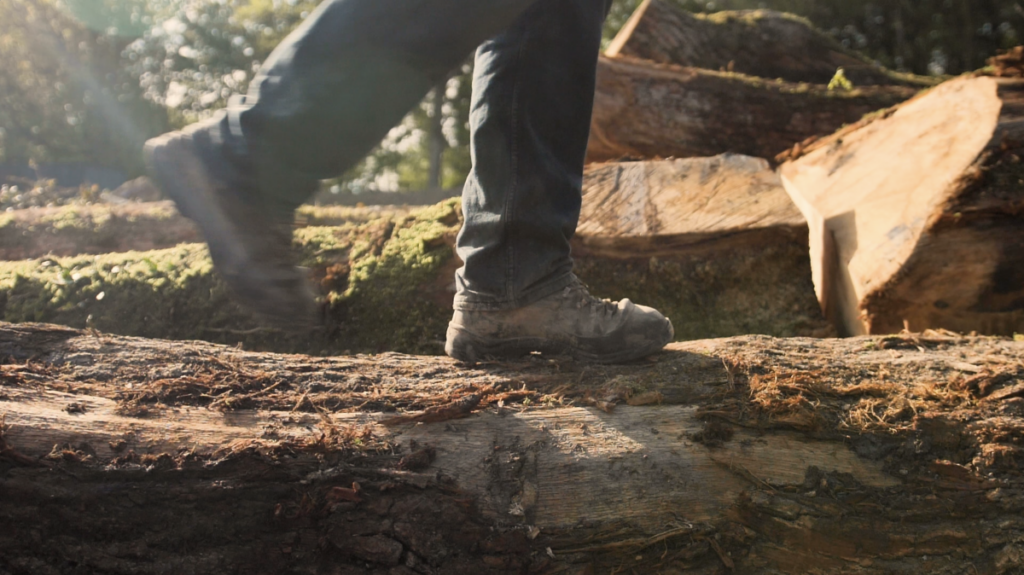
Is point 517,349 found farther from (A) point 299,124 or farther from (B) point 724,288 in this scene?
(B) point 724,288

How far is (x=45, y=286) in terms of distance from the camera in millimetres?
2992

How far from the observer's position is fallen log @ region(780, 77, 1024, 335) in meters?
2.55

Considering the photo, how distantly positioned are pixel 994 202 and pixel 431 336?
225 centimetres

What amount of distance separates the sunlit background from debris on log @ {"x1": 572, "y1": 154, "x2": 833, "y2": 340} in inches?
515

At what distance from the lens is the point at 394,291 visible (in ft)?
9.70

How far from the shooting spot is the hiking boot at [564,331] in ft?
6.46

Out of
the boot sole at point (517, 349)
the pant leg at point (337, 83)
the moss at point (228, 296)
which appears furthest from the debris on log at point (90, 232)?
the pant leg at point (337, 83)

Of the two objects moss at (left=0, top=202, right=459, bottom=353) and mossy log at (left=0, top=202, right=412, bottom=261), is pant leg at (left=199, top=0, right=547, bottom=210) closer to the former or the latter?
moss at (left=0, top=202, right=459, bottom=353)

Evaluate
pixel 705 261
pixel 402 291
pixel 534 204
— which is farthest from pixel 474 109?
pixel 705 261

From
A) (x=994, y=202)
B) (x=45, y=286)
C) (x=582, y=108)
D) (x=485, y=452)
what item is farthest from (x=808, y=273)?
(x=45, y=286)

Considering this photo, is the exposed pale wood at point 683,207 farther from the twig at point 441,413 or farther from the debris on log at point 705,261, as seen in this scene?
the twig at point 441,413

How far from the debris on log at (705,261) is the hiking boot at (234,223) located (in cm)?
177

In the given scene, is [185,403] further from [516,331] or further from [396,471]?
[516,331]

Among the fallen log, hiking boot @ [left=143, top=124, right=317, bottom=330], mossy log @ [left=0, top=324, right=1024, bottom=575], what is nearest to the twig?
mossy log @ [left=0, top=324, right=1024, bottom=575]
